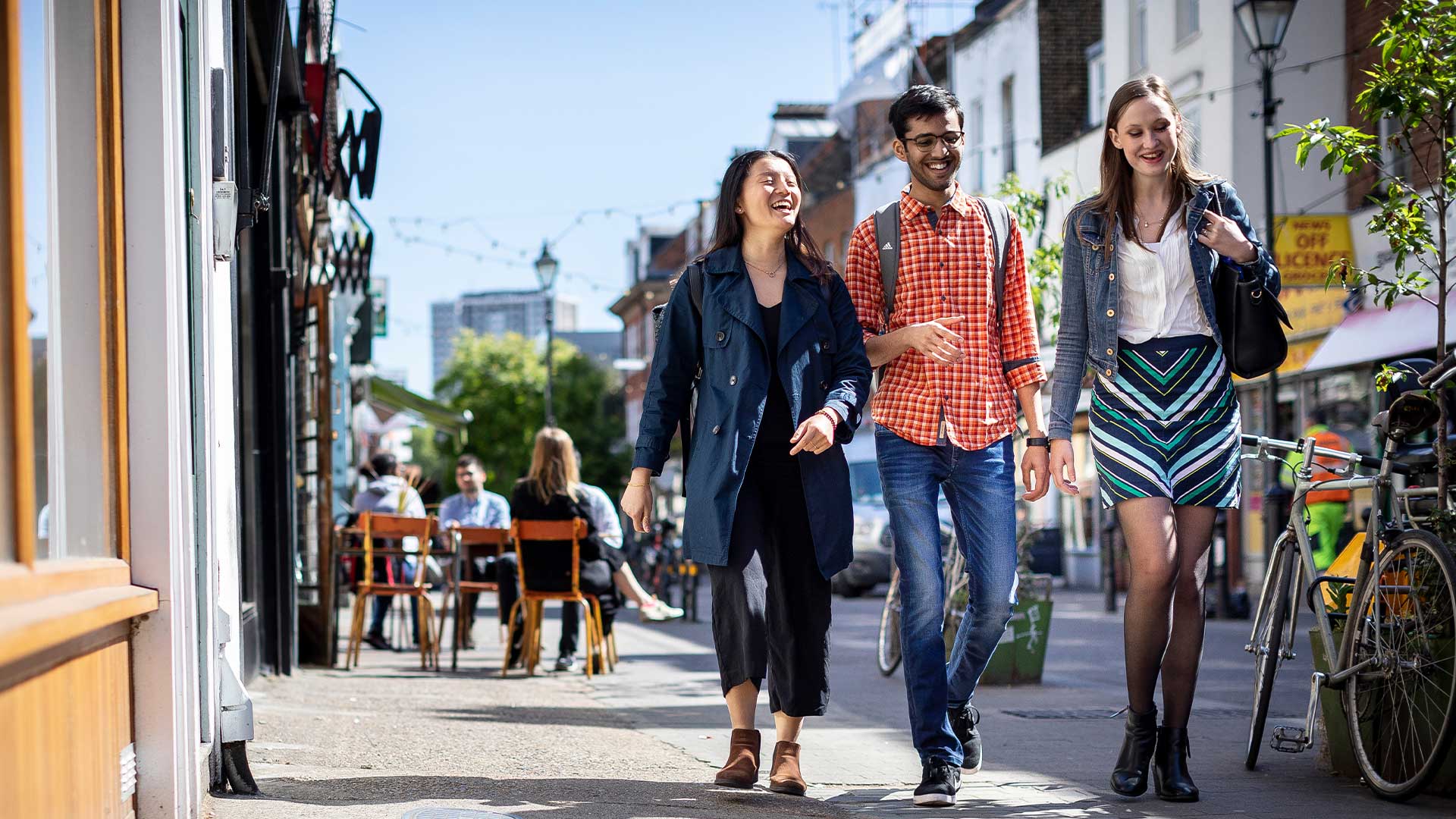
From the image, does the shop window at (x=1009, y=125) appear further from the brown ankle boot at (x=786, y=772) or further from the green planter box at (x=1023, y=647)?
the brown ankle boot at (x=786, y=772)

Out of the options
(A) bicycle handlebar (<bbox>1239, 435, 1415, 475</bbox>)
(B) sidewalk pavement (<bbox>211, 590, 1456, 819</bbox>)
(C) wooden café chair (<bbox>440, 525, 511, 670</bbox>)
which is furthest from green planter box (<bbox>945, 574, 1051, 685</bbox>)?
(A) bicycle handlebar (<bbox>1239, 435, 1415, 475</bbox>)

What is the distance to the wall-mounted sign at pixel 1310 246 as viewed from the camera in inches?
747

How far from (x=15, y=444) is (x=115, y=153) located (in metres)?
1.16

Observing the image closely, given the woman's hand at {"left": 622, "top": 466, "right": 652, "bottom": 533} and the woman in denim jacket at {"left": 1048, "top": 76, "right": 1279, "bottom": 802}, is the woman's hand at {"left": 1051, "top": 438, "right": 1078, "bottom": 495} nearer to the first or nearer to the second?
the woman in denim jacket at {"left": 1048, "top": 76, "right": 1279, "bottom": 802}

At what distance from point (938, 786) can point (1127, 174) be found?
72.6 inches

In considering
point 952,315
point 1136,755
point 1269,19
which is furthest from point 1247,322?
point 1269,19

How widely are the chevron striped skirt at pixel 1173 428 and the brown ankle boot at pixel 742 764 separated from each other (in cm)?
123

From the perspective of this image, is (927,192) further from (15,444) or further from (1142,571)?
(15,444)

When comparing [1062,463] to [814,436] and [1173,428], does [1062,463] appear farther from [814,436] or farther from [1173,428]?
[814,436]

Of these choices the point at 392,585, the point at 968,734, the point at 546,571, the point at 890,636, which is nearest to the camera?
the point at 968,734

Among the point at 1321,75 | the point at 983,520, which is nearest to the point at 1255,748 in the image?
the point at 983,520

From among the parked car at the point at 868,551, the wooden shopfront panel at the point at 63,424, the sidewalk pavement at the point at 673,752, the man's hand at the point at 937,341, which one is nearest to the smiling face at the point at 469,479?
the sidewalk pavement at the point at 673,752

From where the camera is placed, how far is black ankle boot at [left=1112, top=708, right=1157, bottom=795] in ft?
15.3

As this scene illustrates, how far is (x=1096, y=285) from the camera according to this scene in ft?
16.0
